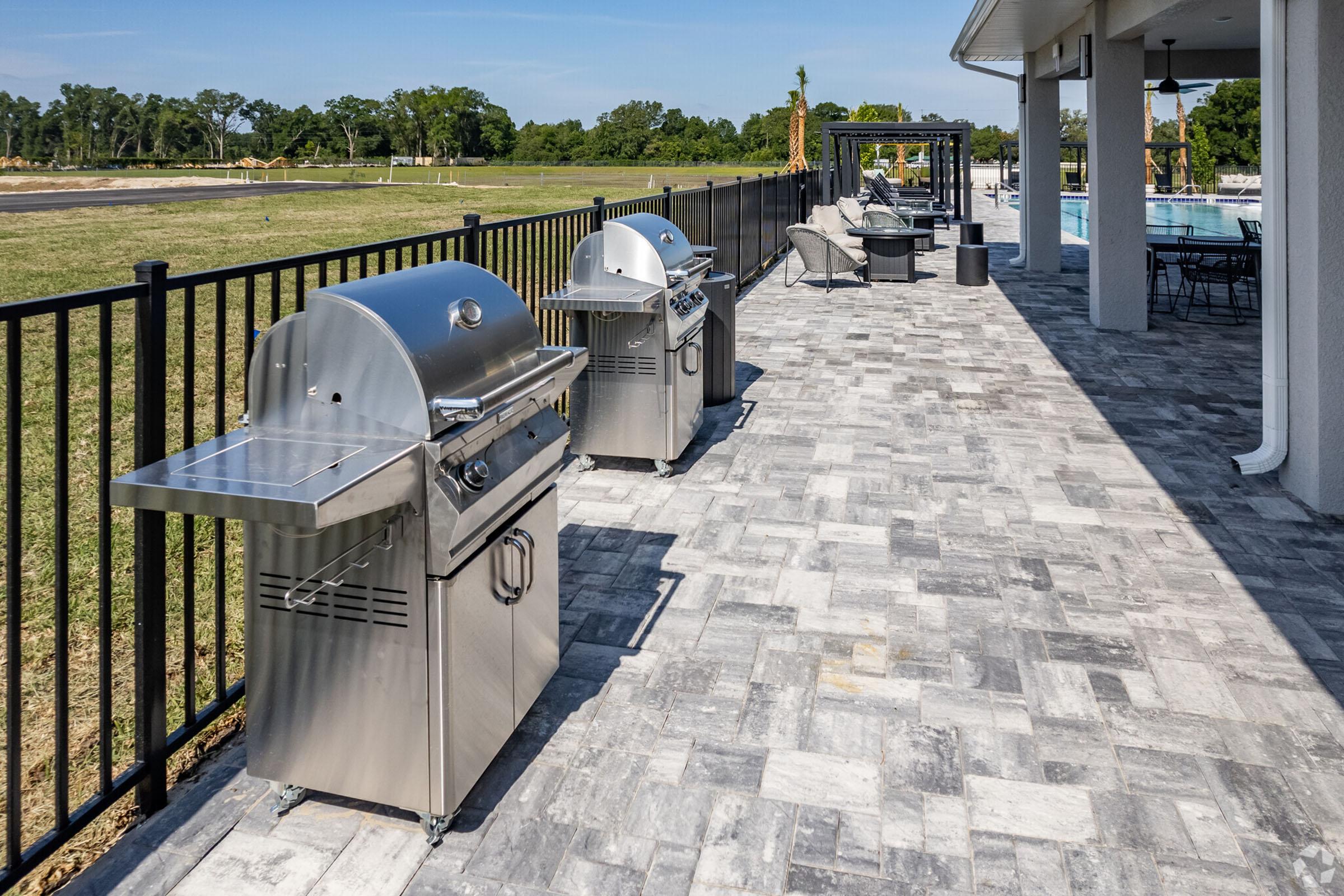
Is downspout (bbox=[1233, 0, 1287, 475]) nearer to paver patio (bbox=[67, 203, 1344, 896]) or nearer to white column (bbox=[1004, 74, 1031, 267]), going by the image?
paver patio (bbox=[67, 203, 1344, 896])

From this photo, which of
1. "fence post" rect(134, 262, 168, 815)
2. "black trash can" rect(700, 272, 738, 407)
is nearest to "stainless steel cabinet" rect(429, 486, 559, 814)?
"fence post" rect(134, 262, 168, 815)

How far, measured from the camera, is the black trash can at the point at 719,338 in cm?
646

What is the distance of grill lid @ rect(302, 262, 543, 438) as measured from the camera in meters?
2.25

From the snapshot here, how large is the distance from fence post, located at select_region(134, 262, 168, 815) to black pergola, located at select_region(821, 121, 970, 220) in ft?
62.1

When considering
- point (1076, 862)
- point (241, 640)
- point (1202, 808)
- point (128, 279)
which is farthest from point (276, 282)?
point (128, 279)

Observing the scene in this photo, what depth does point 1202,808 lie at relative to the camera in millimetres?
2564

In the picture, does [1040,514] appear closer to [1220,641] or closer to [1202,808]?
[1220,641]

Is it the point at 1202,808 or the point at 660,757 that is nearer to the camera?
the point at 1202,808

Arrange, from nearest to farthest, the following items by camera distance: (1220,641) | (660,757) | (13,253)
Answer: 1. (660,757)
2. (1220,641)
3. (13,253)

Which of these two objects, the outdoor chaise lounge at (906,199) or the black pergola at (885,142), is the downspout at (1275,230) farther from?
the black pergola at (885,142)

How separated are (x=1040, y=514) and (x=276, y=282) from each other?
366 cm

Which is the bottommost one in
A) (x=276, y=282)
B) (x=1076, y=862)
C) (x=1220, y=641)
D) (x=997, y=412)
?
(x=1076, y=862)

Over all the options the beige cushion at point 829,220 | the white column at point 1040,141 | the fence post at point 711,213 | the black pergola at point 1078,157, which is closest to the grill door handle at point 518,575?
the fence post at point 711,213

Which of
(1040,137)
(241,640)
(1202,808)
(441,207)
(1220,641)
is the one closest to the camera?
(1202,808)
